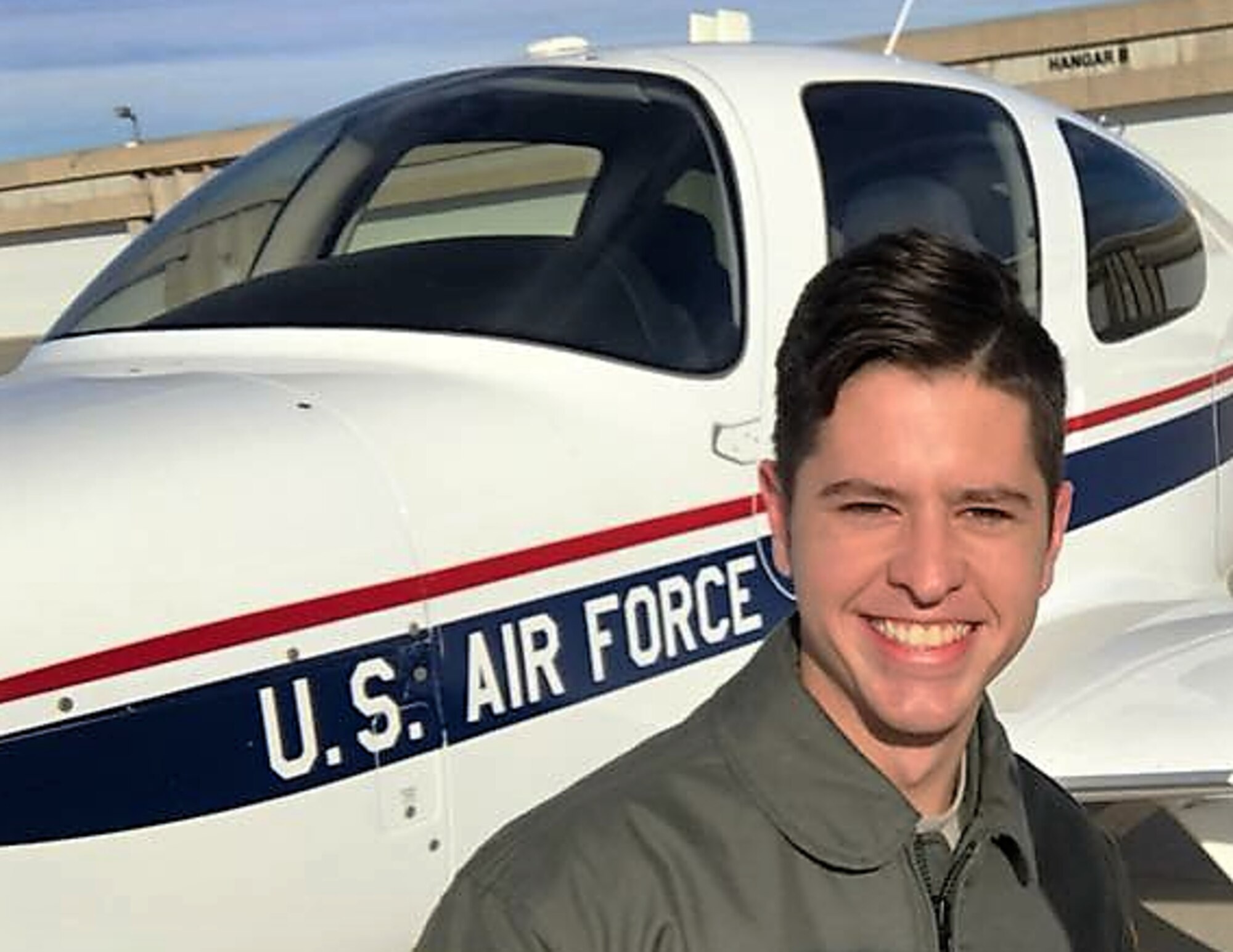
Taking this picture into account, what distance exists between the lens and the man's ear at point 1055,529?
169cm

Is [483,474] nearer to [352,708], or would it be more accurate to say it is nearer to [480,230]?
[352,708]

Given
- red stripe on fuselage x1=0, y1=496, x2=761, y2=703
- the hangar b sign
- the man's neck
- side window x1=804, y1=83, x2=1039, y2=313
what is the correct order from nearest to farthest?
the man's neck → red stripe on fuselage x1=0, y1=496, x2=761, y2=703 → side window x1=804, y1=83, x2=1039, y2=313 → the hangar b sign

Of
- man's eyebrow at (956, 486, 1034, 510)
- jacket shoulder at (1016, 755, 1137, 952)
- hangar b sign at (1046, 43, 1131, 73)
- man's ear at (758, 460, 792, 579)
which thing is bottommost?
jacket shoulder at (1016, 755, 1137, 952)

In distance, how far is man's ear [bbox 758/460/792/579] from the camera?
1.67 m

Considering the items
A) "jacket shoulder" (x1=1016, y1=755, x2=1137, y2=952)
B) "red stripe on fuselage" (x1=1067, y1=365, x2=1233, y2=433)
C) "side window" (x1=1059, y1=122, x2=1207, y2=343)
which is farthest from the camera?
"side window" (x1=1059, y1=122, x2=1207, y2=343)

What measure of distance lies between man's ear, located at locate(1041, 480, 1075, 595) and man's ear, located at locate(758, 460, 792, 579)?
0.79 ft

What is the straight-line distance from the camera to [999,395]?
5.15ft

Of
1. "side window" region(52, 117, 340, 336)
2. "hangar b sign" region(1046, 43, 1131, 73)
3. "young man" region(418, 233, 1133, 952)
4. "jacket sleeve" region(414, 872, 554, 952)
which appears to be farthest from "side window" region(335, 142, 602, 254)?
"hangar b sign" region(1046, 43, 1131, 73)

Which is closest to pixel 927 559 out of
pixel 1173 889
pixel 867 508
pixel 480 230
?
pixel 867 508

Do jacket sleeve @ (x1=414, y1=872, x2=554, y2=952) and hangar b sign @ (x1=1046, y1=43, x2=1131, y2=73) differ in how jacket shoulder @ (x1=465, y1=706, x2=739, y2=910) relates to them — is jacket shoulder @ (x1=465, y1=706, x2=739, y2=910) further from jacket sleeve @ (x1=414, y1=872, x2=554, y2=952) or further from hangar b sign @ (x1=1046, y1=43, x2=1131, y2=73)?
hangar b sign @ (x1=1046, y1=43, x2=1131, y2=73)

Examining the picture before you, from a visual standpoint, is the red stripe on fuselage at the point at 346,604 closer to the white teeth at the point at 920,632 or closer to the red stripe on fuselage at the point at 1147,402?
the white teeth at the point at 920,632

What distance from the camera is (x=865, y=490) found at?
1.56 metres

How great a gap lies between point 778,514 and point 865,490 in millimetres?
158

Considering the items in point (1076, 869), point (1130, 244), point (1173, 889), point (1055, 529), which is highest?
point (1055, 529)
